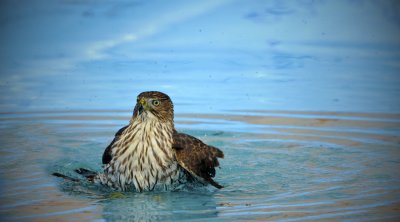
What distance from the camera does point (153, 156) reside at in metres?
9.36

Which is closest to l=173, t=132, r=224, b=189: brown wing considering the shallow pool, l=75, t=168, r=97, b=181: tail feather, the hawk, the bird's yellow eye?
the hawk

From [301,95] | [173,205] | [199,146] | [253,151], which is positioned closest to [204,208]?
[173,205]

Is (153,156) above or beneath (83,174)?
above

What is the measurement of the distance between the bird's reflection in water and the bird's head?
102 centimetres

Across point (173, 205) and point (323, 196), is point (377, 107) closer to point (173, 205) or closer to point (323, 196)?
point (323, 196)

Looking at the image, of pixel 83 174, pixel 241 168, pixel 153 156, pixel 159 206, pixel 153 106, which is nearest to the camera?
pixel 159 206

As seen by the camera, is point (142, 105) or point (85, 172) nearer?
point (142, 105)

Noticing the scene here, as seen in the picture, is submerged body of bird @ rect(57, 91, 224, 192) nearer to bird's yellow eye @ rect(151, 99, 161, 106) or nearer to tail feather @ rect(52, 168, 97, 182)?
bird's yellow eye @ rect(151, 99, 161, 106)

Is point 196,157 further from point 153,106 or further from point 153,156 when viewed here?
point 153,106

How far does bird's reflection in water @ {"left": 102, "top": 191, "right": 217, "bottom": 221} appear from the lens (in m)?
8.40

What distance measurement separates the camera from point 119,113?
587 inches

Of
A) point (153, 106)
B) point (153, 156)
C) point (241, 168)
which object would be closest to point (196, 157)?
point (153, 156)

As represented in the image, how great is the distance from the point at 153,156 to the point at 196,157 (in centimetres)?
56

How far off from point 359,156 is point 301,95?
15.2 feet
